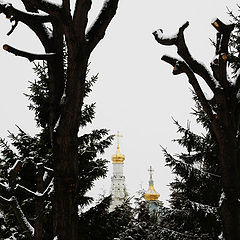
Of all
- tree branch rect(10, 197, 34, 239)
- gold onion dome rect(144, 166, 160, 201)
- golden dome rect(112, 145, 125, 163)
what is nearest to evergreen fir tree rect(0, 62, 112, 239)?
tree branch rect(10, 197, 34, 239)

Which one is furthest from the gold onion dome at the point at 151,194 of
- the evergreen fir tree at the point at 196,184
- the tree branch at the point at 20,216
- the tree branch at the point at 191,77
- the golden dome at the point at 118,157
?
the tree branch at the point at 20,216

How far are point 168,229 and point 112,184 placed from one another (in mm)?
47426

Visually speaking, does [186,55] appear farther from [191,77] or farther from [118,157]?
[118,157]

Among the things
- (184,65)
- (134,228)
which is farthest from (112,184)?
(184,65)

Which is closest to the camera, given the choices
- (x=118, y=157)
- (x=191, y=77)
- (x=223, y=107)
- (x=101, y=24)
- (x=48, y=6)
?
(x=48, y=6)

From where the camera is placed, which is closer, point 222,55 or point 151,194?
point 222,55

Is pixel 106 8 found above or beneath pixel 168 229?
above

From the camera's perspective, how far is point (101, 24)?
3955mm

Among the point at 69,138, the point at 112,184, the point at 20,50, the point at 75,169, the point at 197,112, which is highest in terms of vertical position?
the point at 112,184

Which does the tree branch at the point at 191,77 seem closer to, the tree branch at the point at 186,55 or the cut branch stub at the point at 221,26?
the tree branch at the point at 186,55

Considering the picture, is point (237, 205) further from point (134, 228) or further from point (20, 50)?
point (134, 228)

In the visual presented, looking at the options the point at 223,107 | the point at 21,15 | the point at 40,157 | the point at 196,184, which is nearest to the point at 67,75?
the point at 21,15

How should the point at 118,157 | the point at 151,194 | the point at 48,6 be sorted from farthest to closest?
the point at 118,157 < the point at 151,194 < the point at 48,6

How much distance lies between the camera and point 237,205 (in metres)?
3.74
